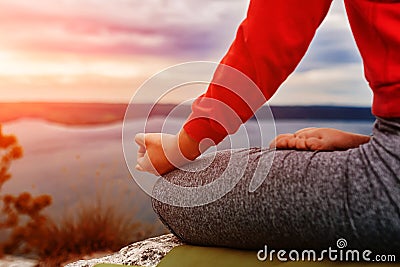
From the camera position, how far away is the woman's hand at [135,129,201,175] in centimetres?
99

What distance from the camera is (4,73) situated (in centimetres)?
263

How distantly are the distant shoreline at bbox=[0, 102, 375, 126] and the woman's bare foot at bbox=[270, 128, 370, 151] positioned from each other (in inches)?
57.3

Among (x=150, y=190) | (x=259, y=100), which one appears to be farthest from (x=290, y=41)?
(x=150, y=190)

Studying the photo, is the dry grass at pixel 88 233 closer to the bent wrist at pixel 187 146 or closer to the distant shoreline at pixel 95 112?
Answer: the distant shoreline at pixel 95 112

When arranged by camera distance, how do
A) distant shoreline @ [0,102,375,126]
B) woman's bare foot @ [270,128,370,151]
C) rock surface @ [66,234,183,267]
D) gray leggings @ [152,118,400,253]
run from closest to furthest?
gray leggings @ [152,118,400,253] → woman's bare foot @ [270,128,370,151] → rock surface @ [66,234,183,267] → distant shoreline @ [0,102,375,126]

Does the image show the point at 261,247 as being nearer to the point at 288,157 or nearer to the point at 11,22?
the point at 288,157

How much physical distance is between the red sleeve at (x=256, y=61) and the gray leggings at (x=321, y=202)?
8cm

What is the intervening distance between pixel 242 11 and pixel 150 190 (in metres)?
1.63

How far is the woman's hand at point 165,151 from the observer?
987 millimetres

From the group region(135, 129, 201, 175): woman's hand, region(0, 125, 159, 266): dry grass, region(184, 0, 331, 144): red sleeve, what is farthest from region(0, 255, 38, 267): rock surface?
region(184, 0, 331, 144): red sleeve

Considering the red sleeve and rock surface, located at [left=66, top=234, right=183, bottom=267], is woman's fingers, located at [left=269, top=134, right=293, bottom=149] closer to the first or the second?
the red sleeve

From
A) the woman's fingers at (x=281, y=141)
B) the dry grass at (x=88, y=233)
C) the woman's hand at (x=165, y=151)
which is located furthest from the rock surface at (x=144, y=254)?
the dry grass at (x=88, y=233)

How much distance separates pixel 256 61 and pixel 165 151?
8.8 inches

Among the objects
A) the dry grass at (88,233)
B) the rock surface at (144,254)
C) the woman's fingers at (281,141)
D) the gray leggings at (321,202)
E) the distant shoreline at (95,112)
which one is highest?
the woman's fingers at (281,141)
